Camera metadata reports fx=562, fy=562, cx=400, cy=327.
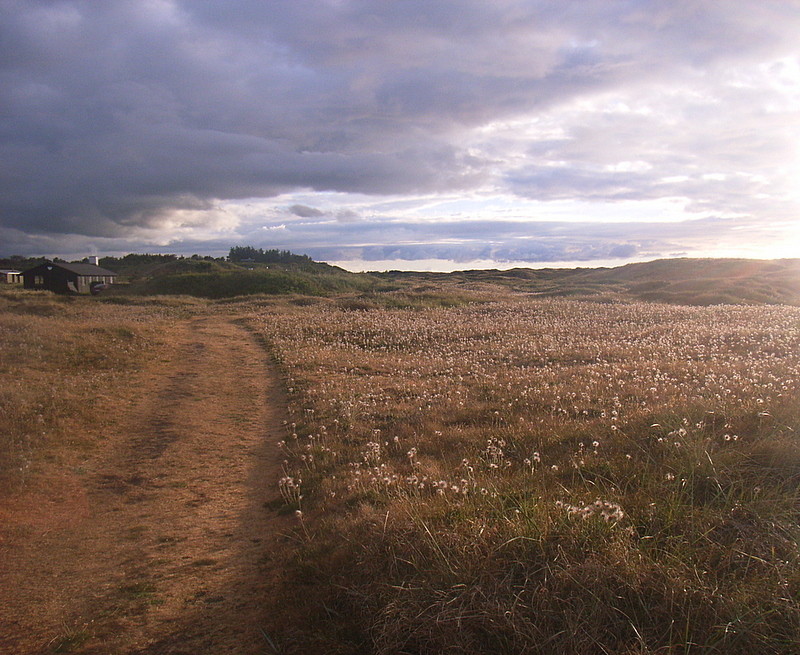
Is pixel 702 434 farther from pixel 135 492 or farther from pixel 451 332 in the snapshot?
pixel 451 332

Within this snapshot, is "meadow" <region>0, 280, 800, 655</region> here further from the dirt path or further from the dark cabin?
the dark cabin

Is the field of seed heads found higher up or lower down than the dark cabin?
lower down

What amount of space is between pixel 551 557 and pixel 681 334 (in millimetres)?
15808

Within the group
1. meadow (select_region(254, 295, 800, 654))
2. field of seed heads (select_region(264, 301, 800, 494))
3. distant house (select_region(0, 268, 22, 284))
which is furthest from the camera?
distant house (select_region(0, 268, 22, 284))

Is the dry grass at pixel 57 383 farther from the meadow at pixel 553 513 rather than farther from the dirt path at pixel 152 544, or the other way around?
the meadow at pixel 553 513

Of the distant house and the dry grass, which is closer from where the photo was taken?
the dry grass

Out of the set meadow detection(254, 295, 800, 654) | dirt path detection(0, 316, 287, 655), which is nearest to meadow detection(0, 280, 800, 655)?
meadow detection(254, 295, 800, 654)

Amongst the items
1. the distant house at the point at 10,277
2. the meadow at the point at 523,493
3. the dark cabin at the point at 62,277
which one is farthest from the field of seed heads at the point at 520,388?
the distant house at the point at 10,277

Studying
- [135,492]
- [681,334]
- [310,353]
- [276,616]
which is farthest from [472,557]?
[681,334]

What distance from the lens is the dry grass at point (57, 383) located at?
8.56 m

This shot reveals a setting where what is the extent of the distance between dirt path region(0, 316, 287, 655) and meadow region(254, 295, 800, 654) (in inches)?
18.8

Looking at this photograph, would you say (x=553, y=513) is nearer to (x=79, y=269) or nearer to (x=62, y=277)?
(x=62, y=277)

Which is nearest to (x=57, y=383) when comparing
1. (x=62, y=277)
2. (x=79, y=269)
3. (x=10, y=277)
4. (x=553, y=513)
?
(x=553, y=513)

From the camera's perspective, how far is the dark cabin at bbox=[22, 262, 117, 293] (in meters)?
60.9
